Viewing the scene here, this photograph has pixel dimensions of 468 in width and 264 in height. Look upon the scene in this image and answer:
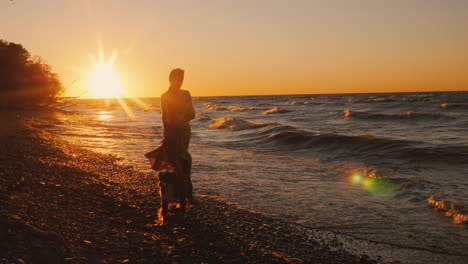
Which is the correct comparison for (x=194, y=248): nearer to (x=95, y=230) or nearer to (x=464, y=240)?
(x=95, y=230)

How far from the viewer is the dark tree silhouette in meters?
29.3

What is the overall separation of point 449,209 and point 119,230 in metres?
5.72

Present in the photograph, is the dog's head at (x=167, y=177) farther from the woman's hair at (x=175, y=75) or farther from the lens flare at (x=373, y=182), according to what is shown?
the lens flare at (x=373, y=182)

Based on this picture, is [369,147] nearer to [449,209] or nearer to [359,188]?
[359,188]

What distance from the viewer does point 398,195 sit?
7852mm

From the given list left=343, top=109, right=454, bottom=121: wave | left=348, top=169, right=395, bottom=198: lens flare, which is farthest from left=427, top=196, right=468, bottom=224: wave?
left=343, top=109, right=454, bottom=121: wave

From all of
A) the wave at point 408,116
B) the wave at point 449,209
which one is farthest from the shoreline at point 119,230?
the wave at point 408,116

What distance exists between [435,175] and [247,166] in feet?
17.5

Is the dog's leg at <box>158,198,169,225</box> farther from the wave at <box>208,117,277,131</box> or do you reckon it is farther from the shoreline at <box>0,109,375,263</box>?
the wave at <box>208,117,277,131</box>

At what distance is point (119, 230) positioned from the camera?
4656 millimetres

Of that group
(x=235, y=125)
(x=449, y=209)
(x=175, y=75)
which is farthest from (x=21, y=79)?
(x=449, y=209)

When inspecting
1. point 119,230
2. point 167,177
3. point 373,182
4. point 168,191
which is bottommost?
point 373,182

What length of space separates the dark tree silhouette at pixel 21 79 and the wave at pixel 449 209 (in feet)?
102

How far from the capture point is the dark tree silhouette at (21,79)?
2931 centimetres
